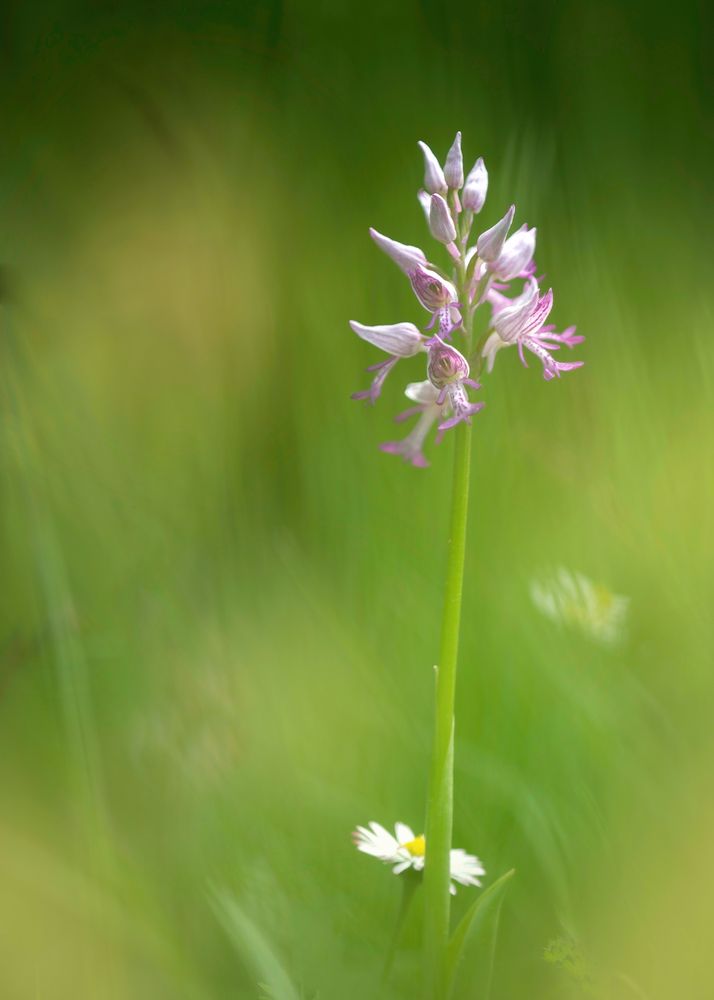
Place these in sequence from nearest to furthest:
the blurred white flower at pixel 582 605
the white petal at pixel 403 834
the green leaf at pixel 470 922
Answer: the green leaf at pixel 470 922, the white petal at pixel 403 834, the blurred white flower at pixel 582 605

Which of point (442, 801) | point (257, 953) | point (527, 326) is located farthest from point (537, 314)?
point (257, 953)

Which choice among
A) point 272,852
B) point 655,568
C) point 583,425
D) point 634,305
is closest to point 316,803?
point 272,852

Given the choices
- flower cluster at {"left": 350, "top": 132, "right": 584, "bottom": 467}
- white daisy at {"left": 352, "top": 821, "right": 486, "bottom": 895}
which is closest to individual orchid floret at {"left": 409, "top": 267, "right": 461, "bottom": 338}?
flower cluster at {"left": 350, "top": 132, "right": 584, "bottom": 467}

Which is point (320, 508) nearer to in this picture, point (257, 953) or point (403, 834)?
point (403, 834)

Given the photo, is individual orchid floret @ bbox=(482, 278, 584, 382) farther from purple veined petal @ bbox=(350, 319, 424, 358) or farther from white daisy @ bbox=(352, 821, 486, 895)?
white daisy @ bbox=(352, 821, 486, 895)

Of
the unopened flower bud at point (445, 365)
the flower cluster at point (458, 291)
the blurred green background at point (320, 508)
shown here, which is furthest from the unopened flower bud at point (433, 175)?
the blurred green background at point (320, 508)

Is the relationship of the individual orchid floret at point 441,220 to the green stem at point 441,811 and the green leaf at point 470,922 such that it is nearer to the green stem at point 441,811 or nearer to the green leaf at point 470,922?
the green stem at point 441,811
